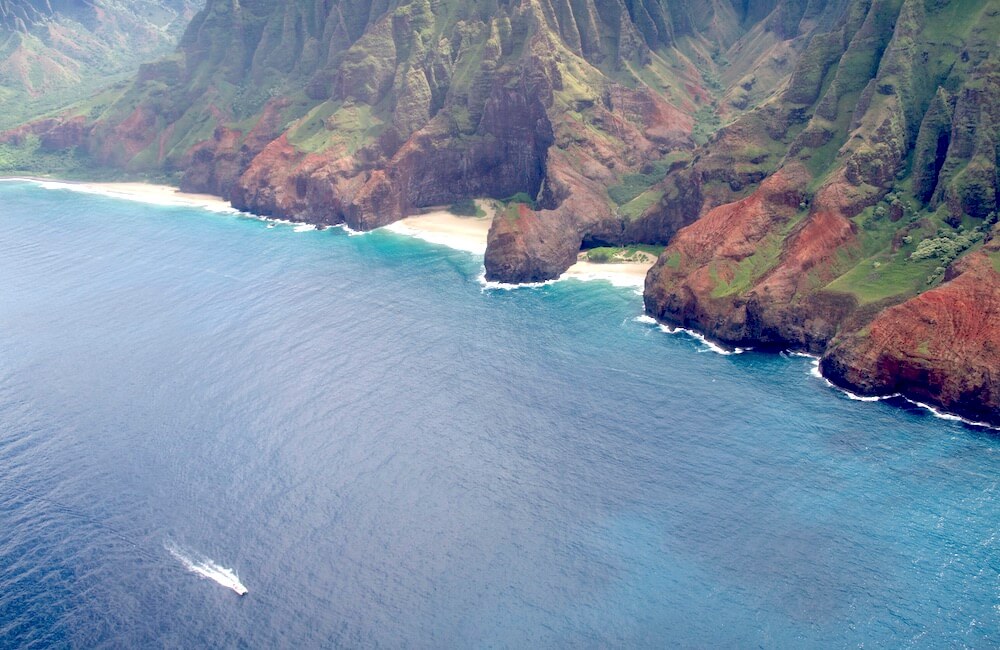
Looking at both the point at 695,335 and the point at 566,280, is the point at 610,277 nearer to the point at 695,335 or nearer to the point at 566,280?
the point at 566,280

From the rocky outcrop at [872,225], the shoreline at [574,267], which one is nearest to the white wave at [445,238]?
the shoreline at [574,267]

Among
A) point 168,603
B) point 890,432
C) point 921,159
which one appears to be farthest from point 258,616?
point 921,159

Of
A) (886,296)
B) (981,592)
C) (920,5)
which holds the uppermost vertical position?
(920,5)

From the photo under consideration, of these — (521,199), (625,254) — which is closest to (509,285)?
(625,254)

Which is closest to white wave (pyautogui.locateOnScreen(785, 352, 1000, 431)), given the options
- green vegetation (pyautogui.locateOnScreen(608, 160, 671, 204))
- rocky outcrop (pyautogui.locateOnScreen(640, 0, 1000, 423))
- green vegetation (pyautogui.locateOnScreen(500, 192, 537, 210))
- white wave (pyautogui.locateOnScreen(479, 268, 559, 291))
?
rocky outcrop (pyautogui.locateOnScreen(640, 0, 1000, 423))

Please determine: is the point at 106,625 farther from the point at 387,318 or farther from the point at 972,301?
the point at 972,301

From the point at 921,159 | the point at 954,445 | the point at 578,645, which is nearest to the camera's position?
the point at 578,645
